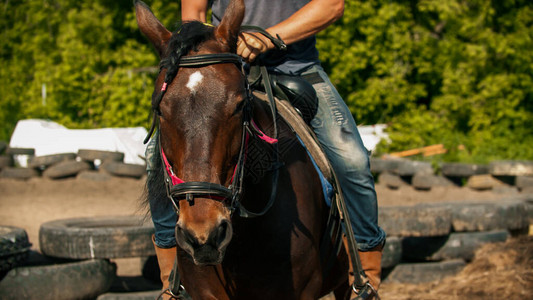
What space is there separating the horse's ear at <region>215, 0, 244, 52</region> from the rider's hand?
271mm

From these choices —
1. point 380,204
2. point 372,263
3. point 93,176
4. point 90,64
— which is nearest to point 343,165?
point 372,263

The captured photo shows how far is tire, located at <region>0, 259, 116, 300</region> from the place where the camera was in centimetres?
398

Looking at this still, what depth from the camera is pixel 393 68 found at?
584 inches

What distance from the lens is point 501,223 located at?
6.01 metres

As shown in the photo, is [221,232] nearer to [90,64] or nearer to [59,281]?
[59,281]

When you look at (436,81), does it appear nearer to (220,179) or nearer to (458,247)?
(458,247)

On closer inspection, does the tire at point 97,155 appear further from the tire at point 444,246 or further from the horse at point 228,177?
the horse at point 228,177

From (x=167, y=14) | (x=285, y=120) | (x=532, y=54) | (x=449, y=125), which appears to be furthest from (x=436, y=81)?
(x=285, y=120)

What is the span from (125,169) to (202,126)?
884cm

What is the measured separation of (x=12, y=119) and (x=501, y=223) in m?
15.1

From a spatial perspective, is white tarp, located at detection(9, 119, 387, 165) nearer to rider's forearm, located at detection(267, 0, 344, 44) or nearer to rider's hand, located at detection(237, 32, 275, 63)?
rider's forearm, located at detection(267, 0, 344, 44)

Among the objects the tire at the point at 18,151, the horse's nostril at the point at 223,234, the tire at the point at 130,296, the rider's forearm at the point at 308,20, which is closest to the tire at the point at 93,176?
the tire at the point at 18,151

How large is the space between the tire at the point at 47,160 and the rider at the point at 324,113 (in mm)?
8560

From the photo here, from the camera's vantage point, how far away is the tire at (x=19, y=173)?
1051 cm
